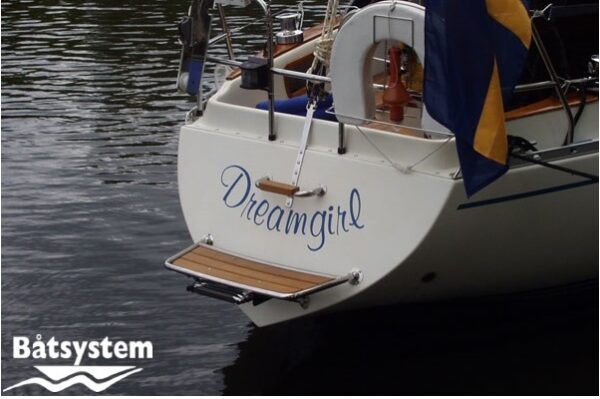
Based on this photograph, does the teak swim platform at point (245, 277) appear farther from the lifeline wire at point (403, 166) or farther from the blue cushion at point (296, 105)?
the blue cushion at point (296, 105)

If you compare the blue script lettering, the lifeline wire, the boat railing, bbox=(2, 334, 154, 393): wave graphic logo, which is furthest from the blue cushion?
bbox=(2, 334, 154, 393): wave graphic logo

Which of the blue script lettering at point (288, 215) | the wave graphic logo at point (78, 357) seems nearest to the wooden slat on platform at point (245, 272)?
the blue script lettering at point (288, 215)

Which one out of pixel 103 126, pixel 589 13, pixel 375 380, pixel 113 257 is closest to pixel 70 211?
pixel 113 257

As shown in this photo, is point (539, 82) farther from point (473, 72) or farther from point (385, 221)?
point (385, 221)

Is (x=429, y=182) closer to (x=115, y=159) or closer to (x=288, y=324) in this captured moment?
(x=288, y=324)

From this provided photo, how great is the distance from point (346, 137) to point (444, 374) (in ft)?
5.09

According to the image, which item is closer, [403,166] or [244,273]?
[403,166]

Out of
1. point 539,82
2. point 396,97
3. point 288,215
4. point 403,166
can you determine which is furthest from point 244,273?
point 539,82

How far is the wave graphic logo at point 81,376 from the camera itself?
318 inches

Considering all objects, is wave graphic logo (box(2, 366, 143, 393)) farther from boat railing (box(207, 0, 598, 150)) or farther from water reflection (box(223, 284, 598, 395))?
boat railing (box(207, 0, 598, 150))

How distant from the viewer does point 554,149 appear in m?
7.56

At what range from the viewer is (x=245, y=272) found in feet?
25.1

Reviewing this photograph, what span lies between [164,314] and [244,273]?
146cm

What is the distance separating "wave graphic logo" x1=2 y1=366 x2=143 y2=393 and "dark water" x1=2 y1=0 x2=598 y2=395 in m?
0.07
